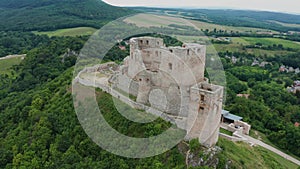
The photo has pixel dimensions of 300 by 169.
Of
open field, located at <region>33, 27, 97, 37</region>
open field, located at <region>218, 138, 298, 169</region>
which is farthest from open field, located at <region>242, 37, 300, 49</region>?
open field, located at <region>218, 138, 298, 169</region>

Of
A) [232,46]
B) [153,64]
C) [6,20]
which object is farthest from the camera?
[6,20]

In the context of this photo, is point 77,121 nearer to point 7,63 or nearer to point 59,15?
point 7,63

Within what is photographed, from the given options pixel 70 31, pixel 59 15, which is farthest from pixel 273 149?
pixel 59 15

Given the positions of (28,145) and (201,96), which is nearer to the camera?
(201,96)

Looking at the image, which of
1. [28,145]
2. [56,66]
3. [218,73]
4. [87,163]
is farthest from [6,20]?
[87,163]

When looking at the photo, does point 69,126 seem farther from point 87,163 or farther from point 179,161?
point 179,161

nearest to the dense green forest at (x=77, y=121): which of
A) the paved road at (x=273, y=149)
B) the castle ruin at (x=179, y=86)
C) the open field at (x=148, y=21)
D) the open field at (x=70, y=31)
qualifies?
the castle ruin at (x=179, y=86)
